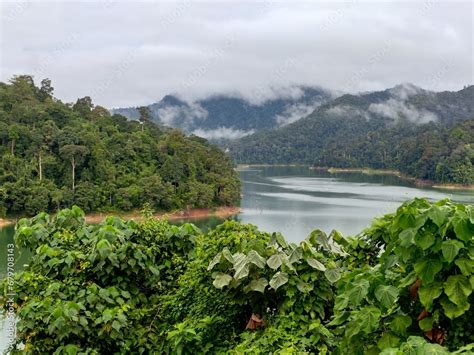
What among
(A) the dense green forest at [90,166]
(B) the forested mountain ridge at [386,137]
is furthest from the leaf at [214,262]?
(B) the forested mountain ridge at [386,137]

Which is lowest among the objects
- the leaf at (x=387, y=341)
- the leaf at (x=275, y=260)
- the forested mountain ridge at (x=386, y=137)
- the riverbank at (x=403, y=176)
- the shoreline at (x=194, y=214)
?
the shoreline at (x=194, y=214)

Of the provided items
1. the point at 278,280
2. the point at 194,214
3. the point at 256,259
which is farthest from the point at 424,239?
the point at 194,214

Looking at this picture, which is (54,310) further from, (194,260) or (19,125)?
(19,125)

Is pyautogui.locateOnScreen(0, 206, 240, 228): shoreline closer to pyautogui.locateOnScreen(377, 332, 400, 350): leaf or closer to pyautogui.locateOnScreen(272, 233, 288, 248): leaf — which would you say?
pyautogui.locateOnScreen(272, 233, 288, 248): leaf

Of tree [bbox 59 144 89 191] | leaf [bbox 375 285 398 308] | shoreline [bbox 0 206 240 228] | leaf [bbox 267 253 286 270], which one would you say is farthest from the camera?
tree [bbox 59 144 89 191]

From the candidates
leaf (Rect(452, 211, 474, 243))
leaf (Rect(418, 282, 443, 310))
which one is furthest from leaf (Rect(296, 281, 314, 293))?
leaf (Rect(452, 211, 474, 243))

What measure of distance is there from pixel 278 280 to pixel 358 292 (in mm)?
1008

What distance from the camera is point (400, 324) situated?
225cm

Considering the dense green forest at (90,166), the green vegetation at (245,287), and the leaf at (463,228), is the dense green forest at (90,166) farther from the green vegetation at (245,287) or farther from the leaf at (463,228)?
the leaf at (463,228)

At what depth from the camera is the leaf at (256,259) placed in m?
3.31

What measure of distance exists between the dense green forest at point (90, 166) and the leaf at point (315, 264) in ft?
91.8

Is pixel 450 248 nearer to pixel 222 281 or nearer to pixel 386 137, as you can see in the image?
pixel 222 281

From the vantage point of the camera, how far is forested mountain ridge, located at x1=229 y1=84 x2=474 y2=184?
6056cm

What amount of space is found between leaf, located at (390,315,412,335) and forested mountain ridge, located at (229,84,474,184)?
2202 inches
